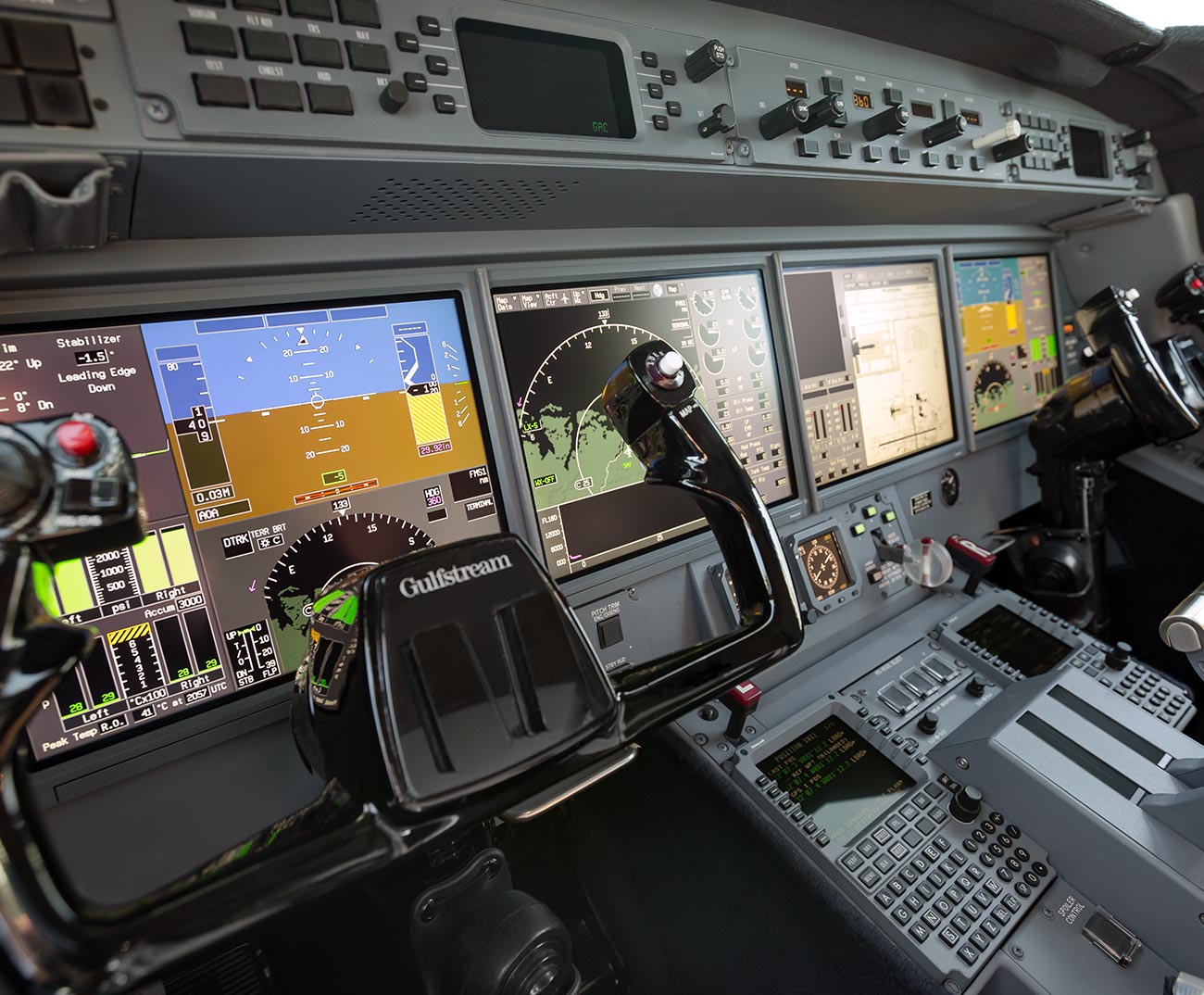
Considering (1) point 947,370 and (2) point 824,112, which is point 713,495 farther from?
(1) point 947,370

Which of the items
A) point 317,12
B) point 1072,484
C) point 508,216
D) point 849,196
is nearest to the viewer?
point 317,12

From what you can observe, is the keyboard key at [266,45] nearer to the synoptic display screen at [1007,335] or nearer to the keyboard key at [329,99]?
the keyboard key at [329,99]

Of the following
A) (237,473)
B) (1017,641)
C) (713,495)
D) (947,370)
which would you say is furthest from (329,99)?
(947,370)

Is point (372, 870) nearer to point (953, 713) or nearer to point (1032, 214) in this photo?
point (953, 713)

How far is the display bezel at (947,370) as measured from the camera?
1909mm

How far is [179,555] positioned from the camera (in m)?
A: 1.12

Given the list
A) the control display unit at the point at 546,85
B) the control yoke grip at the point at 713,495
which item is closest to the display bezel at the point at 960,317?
the control display unit at the point at 546,85

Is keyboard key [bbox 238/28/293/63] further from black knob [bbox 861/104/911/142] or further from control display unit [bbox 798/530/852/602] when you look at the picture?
control display unit [bbox 798/530/852/602]

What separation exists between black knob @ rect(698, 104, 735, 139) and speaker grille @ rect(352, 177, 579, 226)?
10.2 inches

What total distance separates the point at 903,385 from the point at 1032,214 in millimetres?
910

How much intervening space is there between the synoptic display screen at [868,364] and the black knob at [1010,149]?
1.39ft

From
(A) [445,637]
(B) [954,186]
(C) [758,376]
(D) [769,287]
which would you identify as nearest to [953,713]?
(C) [758,376]

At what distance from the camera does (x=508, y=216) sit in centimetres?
130

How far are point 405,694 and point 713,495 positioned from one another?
1.61 feet
